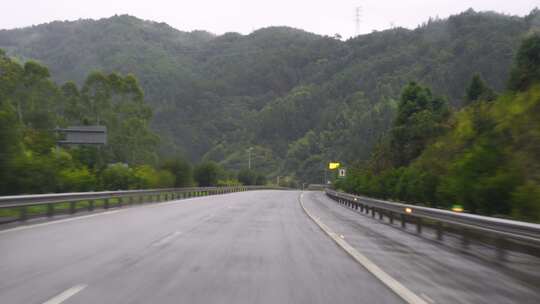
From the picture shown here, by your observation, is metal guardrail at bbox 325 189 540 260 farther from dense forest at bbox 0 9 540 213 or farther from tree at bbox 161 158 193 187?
dense forest at bbox 0 9 540 213

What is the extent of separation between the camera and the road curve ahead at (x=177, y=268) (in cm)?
709

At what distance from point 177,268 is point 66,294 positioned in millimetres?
2282

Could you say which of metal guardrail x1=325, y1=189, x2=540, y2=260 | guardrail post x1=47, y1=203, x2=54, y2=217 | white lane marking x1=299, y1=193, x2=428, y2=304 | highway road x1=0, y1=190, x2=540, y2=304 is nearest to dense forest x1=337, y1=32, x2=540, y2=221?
metal guardrail x1=325, y1=189, x2=540, y2=260

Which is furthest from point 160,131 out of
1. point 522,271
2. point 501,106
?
point 522,271

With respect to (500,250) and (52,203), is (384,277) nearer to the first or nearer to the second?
(500,250)

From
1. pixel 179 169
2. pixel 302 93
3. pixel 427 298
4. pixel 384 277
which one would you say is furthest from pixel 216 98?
pixel 427 298

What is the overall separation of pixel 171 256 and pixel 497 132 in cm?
1196

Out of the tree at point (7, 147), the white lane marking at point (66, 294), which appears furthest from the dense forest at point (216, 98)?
the white lane marking at point (66, 294)

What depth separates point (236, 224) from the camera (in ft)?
59.0

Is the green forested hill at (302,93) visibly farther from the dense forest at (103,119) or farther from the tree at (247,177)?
the dense forest at (103,119)

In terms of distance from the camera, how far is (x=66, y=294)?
7.04 m

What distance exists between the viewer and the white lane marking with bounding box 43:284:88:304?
6.65 m

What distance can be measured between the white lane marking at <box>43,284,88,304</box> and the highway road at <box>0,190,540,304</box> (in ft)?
0.04

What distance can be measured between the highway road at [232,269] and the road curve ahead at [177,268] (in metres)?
0.01
